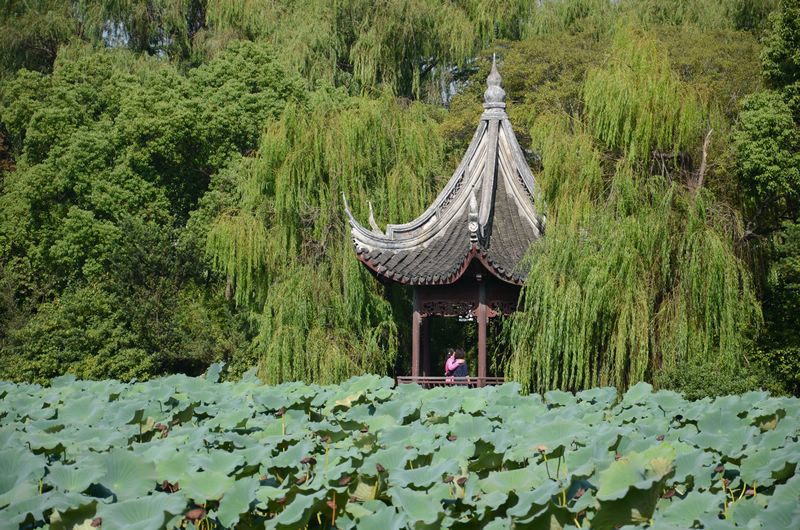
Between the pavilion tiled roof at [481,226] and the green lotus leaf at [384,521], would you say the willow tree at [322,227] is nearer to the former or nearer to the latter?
the pavilion tiled roof at [481,226]

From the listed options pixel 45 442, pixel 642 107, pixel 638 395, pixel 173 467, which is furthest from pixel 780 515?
pixel 642 107

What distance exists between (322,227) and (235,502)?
1195cm

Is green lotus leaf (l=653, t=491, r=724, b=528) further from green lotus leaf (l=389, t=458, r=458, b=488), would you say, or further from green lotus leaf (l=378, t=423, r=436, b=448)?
green lotus leaf (l=378, t=423, r=436, b=448)

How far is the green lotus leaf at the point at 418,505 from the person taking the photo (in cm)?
380

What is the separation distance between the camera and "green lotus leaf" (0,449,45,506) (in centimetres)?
408

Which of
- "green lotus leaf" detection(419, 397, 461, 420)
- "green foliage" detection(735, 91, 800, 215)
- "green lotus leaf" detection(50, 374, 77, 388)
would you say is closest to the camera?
"green lotus leaf" detection(419, 397, 461, 420)

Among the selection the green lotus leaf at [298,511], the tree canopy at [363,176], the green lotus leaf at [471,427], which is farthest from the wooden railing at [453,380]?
the green lotus leaf at [298,511]

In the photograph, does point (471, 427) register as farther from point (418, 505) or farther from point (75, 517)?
point (75, 517)

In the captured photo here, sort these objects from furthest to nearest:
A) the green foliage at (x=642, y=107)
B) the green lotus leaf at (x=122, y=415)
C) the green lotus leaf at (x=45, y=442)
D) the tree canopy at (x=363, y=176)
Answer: the green foliage at (x=642, y=107) → the tree canopy at (x=363, y=176) → the green lotus leaf at (x=122, y=415) → the green lotus leaf at (x=45, y=442)

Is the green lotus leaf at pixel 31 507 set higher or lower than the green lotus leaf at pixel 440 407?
lower

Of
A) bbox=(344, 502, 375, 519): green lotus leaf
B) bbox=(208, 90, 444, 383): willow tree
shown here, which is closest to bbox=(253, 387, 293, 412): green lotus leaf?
bbox=(344, 502, 375, 519): green lotus leaf

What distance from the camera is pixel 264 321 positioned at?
15125mm

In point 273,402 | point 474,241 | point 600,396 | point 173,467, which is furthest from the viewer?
point 474,241

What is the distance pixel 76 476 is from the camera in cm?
413
